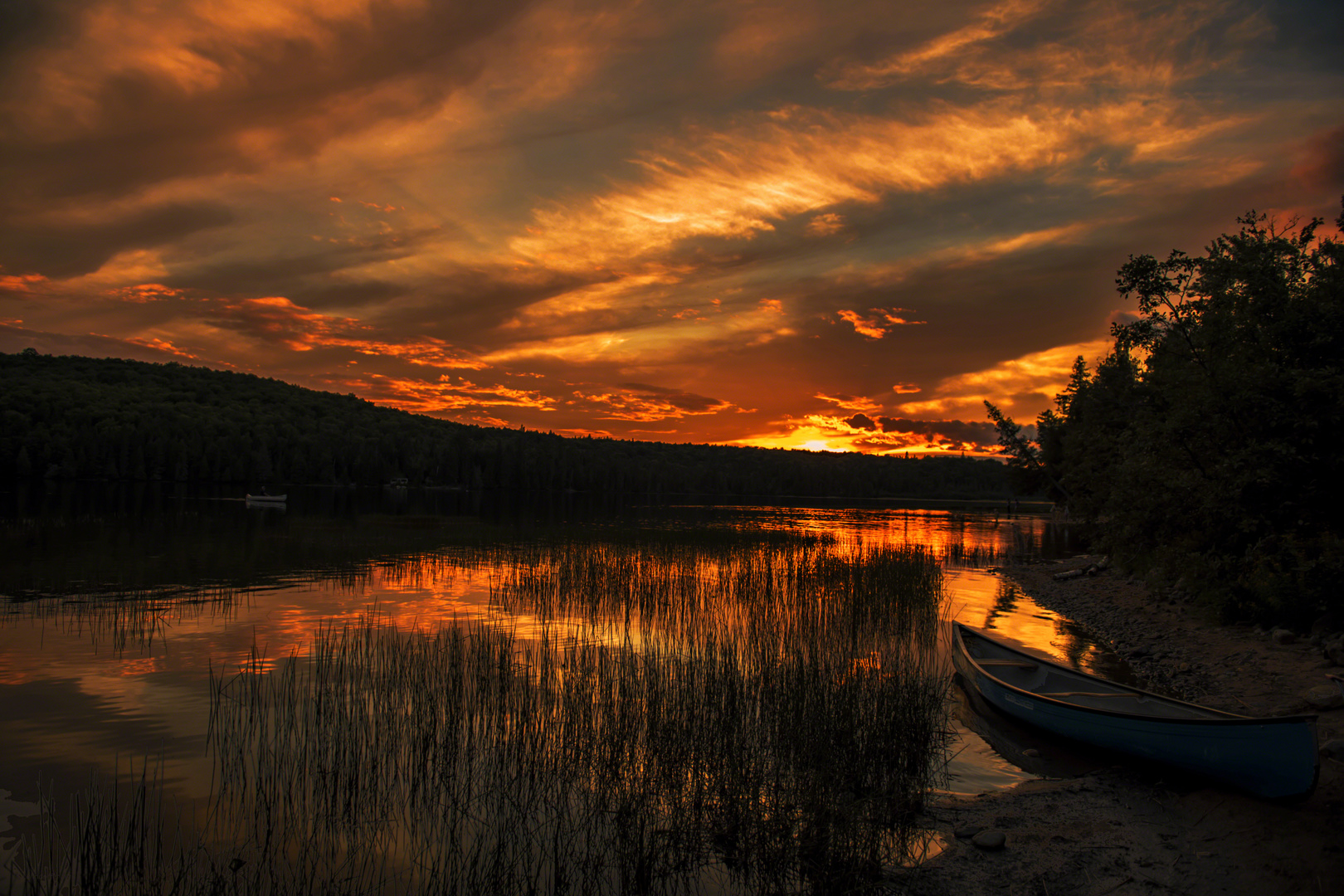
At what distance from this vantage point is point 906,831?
8.02 m

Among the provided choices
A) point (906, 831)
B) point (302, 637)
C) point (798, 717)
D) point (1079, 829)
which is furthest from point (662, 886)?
point (302, 637)

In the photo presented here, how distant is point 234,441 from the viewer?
13488 centimetres

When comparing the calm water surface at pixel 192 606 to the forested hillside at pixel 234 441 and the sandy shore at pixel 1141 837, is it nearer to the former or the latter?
the sandy shore at pixel 1141 837

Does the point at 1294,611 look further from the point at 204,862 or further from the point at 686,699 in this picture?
the point at 204,862

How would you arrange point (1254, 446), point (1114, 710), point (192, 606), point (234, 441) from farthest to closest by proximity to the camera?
point (234, 441) < point (192, 606) < point (1254, 446) < point (1114, 710)

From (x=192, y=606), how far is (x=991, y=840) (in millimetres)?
21725

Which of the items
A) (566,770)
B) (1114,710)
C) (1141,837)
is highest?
(1114,710)

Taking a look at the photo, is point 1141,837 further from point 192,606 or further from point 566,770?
point 192,606

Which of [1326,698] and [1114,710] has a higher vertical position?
[1114,710]

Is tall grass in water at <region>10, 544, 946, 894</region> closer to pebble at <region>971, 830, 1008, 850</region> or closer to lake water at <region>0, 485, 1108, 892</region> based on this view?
pebble at <region>971, 830, 1008, 850</region>

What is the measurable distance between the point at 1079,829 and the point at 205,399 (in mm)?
196818

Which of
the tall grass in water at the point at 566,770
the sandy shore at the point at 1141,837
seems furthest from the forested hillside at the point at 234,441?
the sandy shore at the point at 1141,837

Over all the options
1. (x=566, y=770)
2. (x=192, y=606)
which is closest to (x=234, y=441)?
(x=192, y=606)

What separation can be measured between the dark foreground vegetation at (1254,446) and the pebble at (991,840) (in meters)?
11.6
